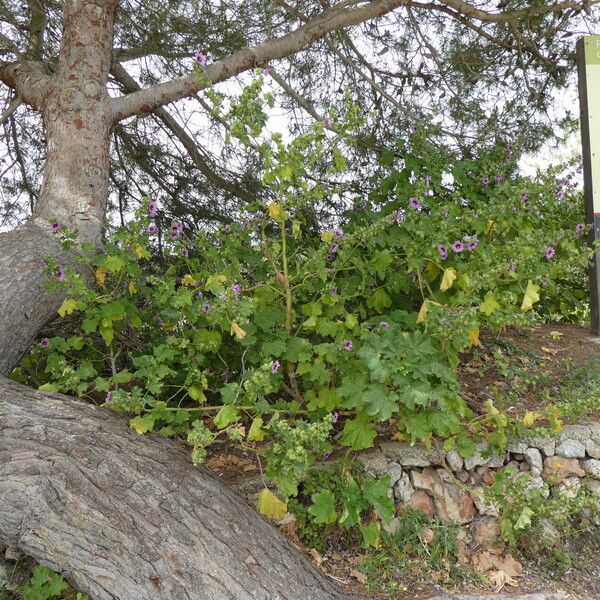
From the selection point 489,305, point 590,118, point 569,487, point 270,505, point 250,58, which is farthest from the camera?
point 590,118

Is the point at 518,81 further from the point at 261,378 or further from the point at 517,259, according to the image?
the point at 261,378

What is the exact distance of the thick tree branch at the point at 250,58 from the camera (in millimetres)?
3959

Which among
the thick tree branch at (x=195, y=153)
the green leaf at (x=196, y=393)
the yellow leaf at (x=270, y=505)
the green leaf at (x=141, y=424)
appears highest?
the thick tree branch at (x=195, y=153)

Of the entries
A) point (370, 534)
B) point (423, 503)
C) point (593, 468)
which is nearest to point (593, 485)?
point (593, 468)

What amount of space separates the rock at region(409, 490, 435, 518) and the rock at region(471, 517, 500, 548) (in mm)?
200

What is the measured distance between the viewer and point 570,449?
3346mm

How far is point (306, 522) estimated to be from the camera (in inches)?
118

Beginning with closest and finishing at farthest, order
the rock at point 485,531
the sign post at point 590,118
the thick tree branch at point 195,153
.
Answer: the rock at point 485,531, the sign post at point 590,118, the thick tree branch at point 195,153

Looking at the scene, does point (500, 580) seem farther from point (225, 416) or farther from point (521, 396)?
point (225, 416)

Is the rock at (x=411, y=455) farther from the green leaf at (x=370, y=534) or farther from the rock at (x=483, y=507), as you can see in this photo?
the green leaf at (x=370, y=534)

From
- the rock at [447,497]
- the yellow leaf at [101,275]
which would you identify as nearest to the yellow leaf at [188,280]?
the yellow leaf at [101,275]

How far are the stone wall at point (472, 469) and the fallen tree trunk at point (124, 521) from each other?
2.06ft

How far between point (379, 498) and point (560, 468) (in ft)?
3.42

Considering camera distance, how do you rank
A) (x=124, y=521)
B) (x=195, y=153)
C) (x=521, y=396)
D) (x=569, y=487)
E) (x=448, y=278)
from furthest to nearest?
(x=195, y=153) → (x=521, y=396) → (x=569, y=487) → (x=448, y=278) → (x=124, y=521)
